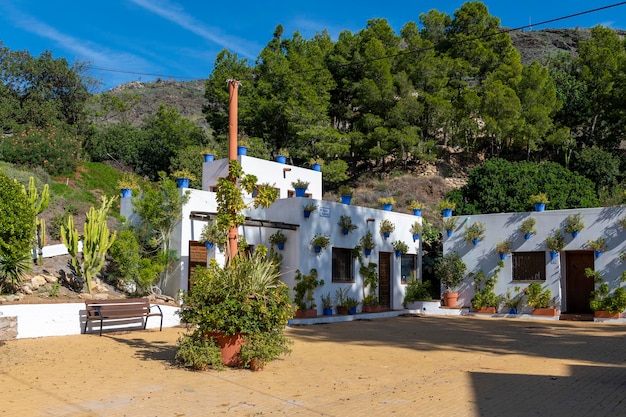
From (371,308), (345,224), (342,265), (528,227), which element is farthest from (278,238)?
(528,227)

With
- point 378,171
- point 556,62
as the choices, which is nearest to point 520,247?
point 378,171

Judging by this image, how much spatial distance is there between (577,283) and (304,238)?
9809 millimetres

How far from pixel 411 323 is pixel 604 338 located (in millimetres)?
5407

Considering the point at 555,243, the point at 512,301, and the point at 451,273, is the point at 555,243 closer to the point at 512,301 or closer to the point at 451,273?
the point at 512,301

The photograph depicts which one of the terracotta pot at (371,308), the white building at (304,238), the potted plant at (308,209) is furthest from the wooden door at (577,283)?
the potted plant at (308,209)

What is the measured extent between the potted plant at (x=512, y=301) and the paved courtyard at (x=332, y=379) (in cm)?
635

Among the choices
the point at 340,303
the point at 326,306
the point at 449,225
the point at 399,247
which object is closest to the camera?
the point at 326,306

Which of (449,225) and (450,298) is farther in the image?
(449,225)

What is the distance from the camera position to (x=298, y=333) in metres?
14.0

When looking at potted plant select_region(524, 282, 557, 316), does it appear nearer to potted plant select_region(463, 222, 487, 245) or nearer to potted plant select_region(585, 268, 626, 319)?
potted plant select_region(585, 268, 626, 319)

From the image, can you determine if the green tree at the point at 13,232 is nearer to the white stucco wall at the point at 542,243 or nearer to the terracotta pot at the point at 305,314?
the terracotta pot at the point at 305,314

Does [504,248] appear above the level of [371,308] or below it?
above

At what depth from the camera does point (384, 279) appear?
20328 millimetres

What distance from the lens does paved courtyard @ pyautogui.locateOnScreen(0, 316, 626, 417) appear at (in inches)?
256
